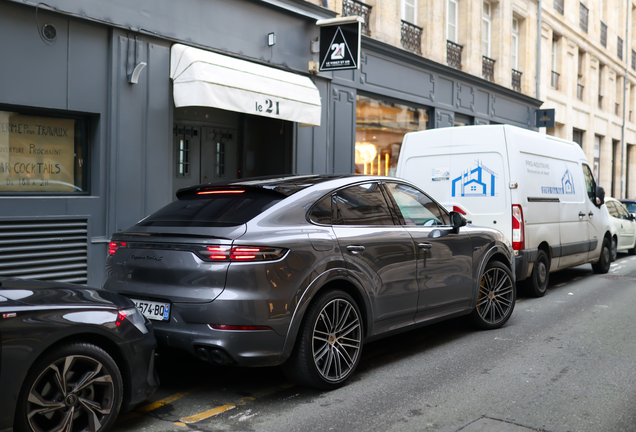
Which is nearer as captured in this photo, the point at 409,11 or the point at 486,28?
the point at 409,11

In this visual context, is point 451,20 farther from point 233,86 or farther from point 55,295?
point 55,295

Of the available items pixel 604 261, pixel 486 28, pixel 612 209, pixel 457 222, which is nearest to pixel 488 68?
pixel 486 28

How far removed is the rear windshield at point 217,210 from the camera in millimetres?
4391

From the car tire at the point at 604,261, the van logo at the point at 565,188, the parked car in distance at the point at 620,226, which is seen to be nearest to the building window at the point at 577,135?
the parked car in distance at the point at 620,226

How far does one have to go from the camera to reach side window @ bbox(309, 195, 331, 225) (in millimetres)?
4684

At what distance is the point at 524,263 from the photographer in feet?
27.5

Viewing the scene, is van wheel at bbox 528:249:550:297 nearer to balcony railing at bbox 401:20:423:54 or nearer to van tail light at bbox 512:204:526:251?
van tail light at bbox 512:204:526:251

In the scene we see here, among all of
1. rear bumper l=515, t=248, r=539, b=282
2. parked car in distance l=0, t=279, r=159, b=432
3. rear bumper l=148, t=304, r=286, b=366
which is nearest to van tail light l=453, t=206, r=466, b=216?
rear bumper l=515, t=248, r=539, b=282

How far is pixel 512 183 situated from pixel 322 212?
4.26 m

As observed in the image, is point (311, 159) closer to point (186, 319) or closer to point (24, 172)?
point (24, 172)

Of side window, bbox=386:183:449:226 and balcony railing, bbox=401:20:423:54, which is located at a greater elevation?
balcony railing, bbox=401:20:423:54

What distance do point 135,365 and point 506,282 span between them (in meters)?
4.59

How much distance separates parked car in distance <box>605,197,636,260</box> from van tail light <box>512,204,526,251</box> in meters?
6.78

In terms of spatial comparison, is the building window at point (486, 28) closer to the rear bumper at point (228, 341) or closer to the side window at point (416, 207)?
the side window at point (416, 207)
